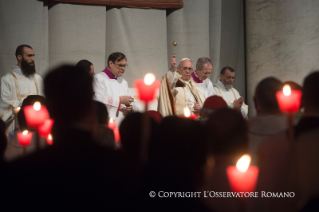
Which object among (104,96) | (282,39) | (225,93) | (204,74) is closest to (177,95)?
(204,74)

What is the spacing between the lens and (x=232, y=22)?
9133mm

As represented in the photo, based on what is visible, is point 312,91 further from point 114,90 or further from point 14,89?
point 14,89

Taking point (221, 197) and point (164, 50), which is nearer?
point (221, 197)

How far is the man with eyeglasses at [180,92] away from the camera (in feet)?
21.3

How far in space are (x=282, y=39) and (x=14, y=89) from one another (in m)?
4.52

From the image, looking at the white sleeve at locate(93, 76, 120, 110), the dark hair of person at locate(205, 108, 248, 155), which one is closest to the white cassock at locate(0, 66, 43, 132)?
the white sleeve at locate(93, 76, 120, 110)

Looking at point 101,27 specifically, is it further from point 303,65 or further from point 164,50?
point 303,65

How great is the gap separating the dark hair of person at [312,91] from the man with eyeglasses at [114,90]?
4.16 meters

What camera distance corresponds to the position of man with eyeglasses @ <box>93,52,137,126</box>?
6.48 meters

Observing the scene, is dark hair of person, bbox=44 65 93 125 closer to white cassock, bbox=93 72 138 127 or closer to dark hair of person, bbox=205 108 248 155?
dark hair of person, bbox=205 108 248 155

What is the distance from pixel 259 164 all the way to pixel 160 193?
780 millimetres

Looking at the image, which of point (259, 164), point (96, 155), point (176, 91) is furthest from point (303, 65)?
point (96, 155)

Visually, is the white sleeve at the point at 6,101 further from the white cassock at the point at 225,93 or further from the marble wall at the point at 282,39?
the marble wall at the point at 282,39

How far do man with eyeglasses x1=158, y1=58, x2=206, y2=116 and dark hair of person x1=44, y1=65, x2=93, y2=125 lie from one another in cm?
460
